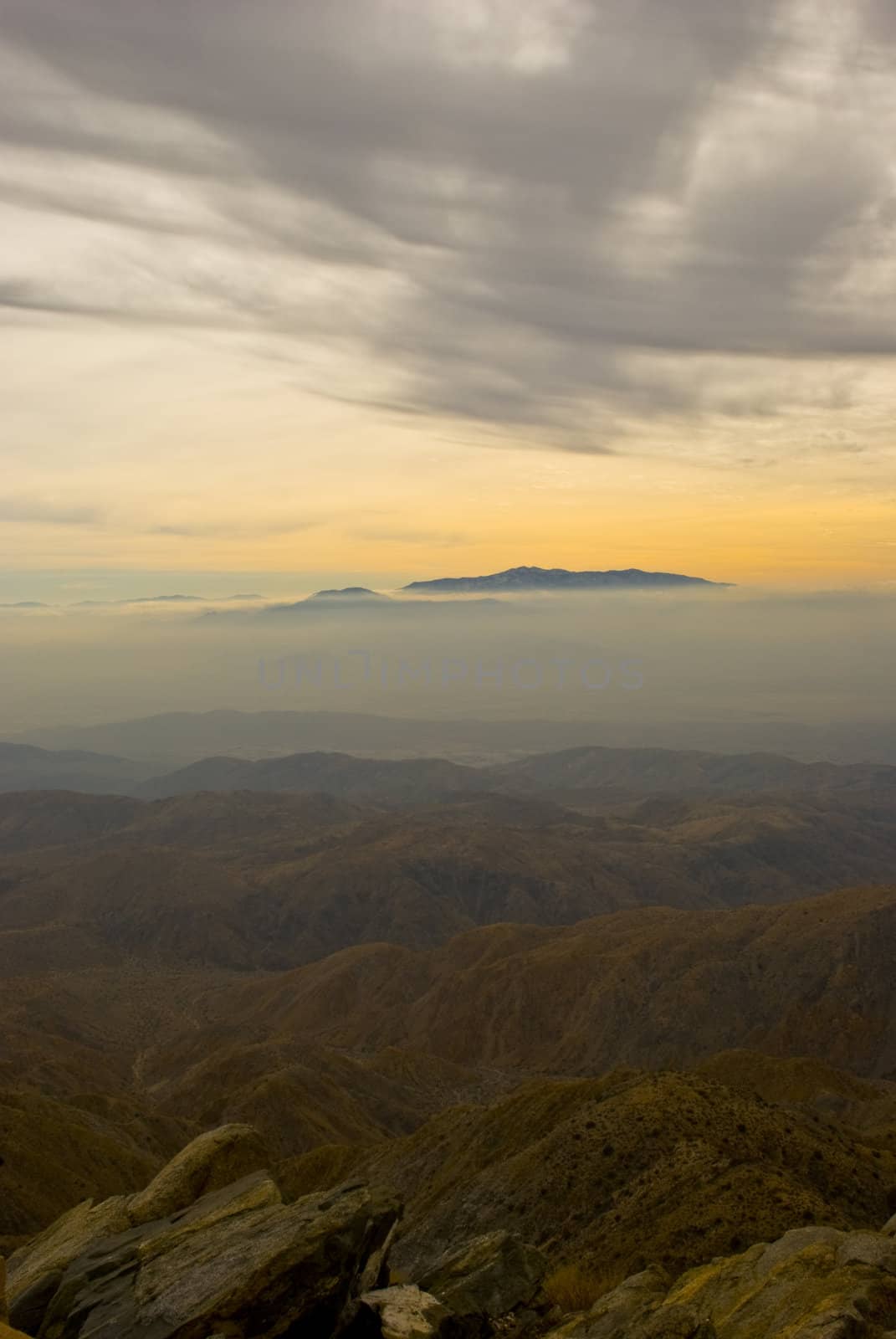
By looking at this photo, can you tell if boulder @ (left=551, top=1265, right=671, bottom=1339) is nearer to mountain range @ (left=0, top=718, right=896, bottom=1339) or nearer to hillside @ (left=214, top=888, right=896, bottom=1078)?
mountain range @ (left=0, top=718, right=896, bottom=1339)

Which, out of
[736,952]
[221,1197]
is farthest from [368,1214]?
[736,952]

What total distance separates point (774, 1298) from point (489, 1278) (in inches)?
209

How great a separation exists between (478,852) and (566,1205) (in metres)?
164

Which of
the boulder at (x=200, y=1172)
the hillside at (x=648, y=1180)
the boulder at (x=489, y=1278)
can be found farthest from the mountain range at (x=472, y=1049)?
the boulder at (x=489, y=1278)

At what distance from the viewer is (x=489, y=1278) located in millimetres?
19734

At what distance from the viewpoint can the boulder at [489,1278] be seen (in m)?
18.9

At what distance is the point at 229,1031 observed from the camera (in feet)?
381

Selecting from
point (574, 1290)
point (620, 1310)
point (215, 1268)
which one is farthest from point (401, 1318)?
point (574, 1290)

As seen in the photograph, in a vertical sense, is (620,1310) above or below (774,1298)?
below

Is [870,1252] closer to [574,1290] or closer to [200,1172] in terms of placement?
[574,1290]

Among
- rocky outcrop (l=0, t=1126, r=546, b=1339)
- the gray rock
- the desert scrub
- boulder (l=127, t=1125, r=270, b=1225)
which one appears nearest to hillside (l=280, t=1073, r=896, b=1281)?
the desert scrub

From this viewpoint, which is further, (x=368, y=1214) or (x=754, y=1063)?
(x=754, y=1063)

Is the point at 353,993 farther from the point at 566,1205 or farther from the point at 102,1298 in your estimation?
the point at 102,1298

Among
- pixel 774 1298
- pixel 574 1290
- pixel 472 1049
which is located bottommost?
pixel 472 1049
